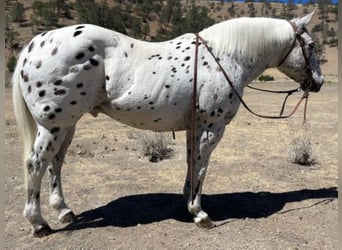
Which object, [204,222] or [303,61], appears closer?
[204,222]

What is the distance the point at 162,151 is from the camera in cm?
716

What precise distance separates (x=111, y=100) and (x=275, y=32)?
2042 millimetres

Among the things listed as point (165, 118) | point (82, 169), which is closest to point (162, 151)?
point (82, 169)

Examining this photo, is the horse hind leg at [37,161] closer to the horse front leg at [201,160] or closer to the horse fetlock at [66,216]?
the horse fetlock at [66,216]

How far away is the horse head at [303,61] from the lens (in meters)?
4.64

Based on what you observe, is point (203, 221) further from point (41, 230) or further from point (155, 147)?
point (155, 147)

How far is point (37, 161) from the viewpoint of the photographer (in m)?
3.94

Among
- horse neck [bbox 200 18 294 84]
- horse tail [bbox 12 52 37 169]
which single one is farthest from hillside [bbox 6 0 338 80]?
horse tail [bbox 12 52 37 169]

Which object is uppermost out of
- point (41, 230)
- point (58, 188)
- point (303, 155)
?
point (58, 188)

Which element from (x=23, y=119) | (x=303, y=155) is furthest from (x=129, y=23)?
(x=23, y=119)

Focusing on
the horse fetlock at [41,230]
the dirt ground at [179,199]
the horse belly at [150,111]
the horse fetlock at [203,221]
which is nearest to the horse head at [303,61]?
the horse belly at [150,111]

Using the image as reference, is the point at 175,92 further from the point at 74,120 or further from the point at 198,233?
the point at 198,233

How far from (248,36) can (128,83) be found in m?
1.47

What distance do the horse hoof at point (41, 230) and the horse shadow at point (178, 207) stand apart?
0.21 meters
